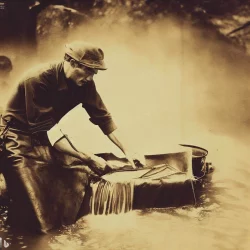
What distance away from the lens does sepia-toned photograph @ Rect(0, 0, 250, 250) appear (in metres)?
2.84

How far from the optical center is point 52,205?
2818mm

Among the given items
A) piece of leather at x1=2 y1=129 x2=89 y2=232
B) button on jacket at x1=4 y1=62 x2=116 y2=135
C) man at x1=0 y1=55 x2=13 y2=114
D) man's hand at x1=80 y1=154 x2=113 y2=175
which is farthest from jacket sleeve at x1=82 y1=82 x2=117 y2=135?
man at x1=0 y1=55 x2=13 y2=114

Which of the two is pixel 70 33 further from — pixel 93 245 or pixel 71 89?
pixel 93 245

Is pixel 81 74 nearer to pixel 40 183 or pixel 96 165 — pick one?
pixel 96 165

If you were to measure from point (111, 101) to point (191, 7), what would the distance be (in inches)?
33.4

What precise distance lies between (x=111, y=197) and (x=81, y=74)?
2.69 feet

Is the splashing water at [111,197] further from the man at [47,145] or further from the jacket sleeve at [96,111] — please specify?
the jacket sleeve at [96,111]

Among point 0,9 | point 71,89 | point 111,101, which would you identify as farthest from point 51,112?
point 0,9

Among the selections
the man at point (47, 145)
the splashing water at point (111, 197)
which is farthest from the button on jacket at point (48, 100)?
the splashing water at point (111, 197)

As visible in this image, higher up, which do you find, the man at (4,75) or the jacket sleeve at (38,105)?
the man at (4,75)

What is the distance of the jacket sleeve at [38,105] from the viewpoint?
2857 mm

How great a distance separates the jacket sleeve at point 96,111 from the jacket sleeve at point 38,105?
0.82 feet

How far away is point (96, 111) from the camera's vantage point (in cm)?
299

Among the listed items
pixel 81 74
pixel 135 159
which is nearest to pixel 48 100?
pixel 81 74
